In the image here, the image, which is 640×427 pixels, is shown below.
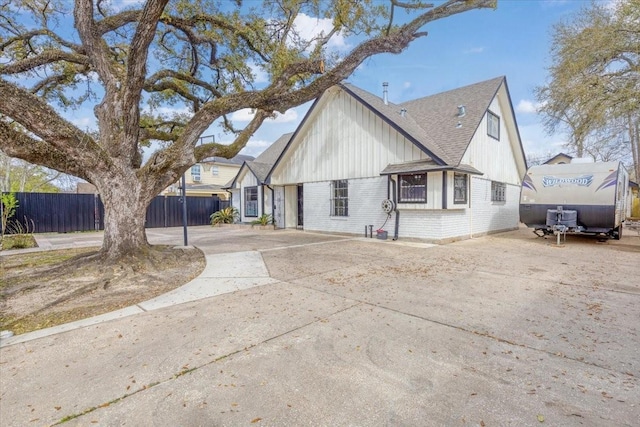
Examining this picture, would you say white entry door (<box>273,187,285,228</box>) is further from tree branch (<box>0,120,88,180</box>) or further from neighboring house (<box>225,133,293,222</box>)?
tree branch (<box>0,120,88,180</box>)

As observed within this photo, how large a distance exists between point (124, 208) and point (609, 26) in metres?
A: 14.9

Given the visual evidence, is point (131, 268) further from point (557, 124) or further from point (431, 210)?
point (557, 124)

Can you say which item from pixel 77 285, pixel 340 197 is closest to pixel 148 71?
pixel 77 285

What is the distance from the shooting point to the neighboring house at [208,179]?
29.0 metres

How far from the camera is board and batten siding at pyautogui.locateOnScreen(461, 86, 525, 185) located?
40.9 ft

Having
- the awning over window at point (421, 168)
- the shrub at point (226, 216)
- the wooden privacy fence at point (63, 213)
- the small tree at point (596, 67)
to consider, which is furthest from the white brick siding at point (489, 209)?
the wooden privacy fence at point (63, 213)

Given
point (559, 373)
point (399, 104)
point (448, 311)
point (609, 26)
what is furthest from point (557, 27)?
point (559, 373)

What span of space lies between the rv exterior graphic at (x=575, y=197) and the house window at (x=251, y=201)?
13088 millimetres

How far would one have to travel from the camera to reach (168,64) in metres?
11.6

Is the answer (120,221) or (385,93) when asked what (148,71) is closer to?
(120,221)

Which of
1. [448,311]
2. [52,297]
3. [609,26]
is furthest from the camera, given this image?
[609,26]

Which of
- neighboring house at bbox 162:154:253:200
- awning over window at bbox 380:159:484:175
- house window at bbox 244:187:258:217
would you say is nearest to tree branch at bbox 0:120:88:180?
awning over window at bbox 380:159:484:175

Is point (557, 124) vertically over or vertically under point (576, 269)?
over

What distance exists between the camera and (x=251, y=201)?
1881cm
